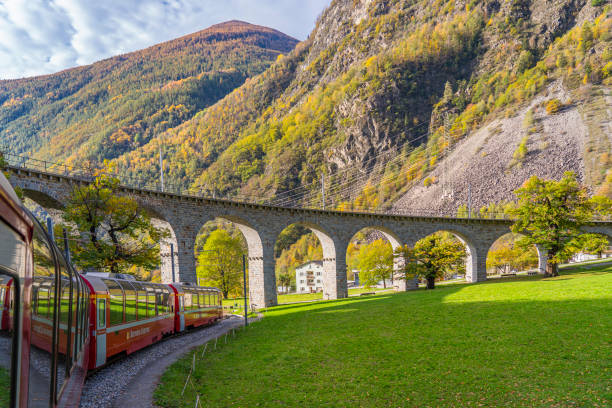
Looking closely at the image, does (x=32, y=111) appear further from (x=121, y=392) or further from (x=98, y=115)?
(x=121, y=392)

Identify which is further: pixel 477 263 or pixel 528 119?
pixel 528 119

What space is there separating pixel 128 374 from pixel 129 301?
247 centimetres

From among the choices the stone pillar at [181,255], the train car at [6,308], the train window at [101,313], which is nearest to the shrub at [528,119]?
the stone pillar at [181,255]

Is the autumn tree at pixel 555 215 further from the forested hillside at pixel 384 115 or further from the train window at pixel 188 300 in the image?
the forested hillside at pixel 384 115

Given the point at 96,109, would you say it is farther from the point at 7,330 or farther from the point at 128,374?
the point at 7,330

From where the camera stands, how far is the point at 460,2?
5325 inches

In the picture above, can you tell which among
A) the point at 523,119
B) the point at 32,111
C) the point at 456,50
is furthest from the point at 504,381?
the point at 32,111

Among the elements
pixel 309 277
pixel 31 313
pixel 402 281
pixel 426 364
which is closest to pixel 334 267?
pixel 402 281

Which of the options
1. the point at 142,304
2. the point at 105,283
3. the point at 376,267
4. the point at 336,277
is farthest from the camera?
the point at 376,267

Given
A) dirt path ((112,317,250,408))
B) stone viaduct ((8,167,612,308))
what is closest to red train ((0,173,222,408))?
dirt path ((112,317,250,408))

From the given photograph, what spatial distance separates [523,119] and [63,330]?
108 meters

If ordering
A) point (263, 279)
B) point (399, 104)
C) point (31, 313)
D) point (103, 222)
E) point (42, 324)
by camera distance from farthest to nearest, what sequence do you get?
1. point (399, 104)
2. point (263, 279)
3. point (103, 222)
4. point (42, 324)
5. point (31, 313)

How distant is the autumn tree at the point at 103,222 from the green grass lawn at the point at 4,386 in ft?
67.9

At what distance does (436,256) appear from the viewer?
134 ft
